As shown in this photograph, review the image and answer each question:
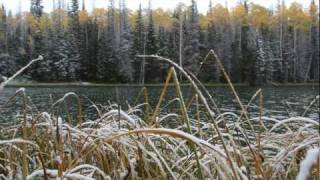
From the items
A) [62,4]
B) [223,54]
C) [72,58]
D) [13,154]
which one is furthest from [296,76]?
[13,154]

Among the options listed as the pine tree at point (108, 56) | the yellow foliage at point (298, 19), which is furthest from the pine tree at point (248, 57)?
the pine tree at point (108, 56)

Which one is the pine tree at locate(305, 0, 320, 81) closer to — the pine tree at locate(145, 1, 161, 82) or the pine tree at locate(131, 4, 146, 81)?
the pine tree at locate(145, 1, 161, 82)

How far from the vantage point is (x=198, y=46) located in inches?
2638

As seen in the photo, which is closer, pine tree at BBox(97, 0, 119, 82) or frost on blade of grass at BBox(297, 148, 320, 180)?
frost on blade of grass at BBox(297, 148, 320, 180)

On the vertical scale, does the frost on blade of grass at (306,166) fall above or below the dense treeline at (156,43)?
below

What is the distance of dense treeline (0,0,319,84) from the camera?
62.5m

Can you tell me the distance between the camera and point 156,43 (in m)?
63.2

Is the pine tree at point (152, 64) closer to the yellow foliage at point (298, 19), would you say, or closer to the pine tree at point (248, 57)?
the pine tree at point (248, 57)

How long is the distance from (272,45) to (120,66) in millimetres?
20962

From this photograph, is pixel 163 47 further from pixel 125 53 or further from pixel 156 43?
pixel 125 53

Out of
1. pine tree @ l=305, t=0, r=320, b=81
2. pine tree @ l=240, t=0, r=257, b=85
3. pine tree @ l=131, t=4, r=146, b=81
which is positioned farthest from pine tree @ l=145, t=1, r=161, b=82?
pine tree @ l=305, t=0, r=320, b=81

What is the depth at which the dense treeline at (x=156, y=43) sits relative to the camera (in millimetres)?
62500

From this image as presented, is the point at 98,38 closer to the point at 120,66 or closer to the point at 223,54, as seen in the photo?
the point at 120,66

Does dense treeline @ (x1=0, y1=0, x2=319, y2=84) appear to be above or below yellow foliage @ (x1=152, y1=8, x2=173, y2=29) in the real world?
below
